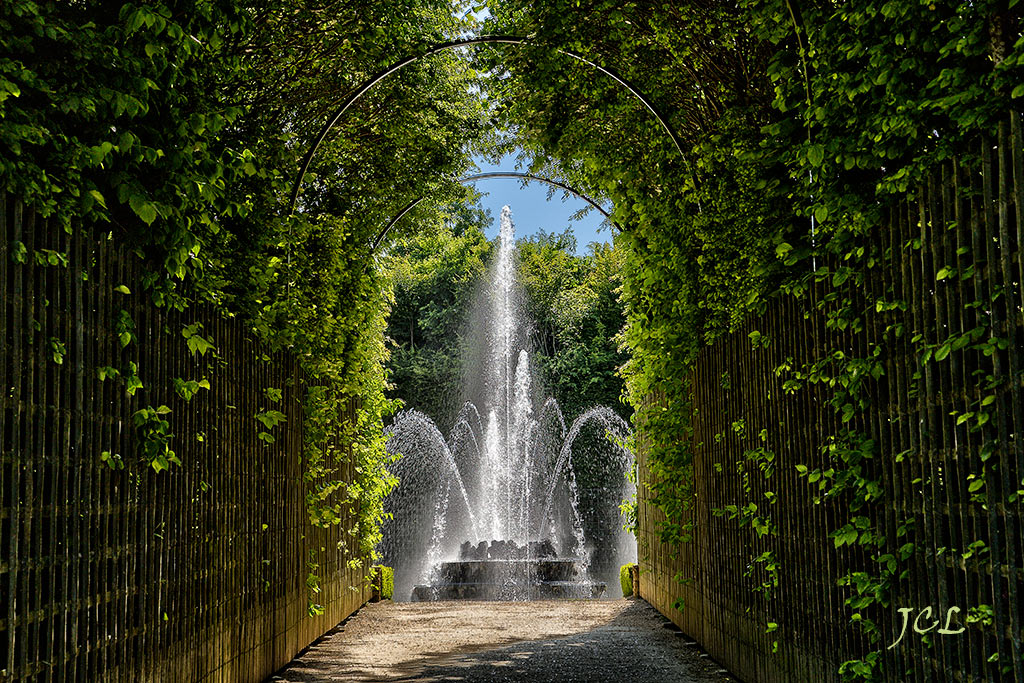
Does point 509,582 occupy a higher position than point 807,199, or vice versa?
point 807,199

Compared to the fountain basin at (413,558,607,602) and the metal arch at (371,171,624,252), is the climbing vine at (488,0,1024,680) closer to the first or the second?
the metal arch at (371,171,624,252)

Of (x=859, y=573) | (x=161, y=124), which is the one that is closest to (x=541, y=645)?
(x=859, y=573)

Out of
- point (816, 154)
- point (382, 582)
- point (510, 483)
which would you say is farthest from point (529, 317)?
point (816, 154)

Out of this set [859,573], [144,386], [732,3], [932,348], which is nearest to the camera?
[932,348]

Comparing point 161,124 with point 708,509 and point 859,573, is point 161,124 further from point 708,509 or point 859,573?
point 708,509

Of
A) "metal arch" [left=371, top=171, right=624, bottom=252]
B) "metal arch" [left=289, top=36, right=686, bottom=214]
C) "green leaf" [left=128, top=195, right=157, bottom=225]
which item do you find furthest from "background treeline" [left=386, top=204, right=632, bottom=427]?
"green leaf" [left=128, top=195, right=157, bottom=225]

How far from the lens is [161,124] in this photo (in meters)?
4.07

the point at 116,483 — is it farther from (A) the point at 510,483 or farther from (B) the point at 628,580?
(A) the point at 510,483

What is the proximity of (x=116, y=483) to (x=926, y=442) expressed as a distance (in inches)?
112

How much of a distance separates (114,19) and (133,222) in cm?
84

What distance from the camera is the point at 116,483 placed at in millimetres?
3682

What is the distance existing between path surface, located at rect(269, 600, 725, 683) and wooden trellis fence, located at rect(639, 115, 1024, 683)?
4.96 feet

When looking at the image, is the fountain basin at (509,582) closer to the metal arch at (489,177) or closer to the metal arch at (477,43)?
the metal arch at (489,177)

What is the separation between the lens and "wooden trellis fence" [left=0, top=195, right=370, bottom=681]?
112 inches
